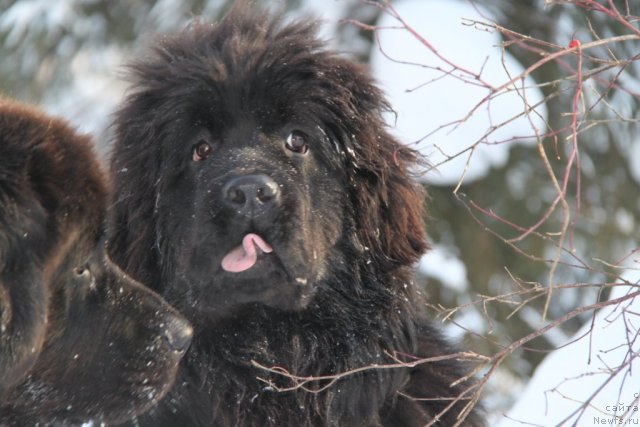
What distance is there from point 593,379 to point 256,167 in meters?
1.91

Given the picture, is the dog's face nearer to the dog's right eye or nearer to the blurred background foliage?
the dog's right eye

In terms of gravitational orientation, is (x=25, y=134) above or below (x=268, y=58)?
below

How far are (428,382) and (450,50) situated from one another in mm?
4611

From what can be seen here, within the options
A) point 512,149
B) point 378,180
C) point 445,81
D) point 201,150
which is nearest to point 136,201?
point 201,150

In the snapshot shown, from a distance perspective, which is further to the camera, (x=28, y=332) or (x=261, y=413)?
(x=261, y=413)

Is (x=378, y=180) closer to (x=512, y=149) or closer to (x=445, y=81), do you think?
(x=445, y=81)

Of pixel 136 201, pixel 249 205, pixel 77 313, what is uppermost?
pixel 249 205

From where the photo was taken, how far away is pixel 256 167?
4.39 m

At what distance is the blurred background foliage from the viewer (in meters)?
10.1

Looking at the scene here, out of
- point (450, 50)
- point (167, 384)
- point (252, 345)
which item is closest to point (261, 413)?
point (252, 345)

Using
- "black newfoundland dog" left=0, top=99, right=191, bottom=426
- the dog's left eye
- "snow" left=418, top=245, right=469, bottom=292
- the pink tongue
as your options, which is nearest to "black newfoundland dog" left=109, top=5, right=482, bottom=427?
the dog's left eye

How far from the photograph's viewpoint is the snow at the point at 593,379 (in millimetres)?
4254

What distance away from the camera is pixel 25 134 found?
12.6ft

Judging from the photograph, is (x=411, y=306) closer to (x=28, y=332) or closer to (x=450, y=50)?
(x=28, y=332)
